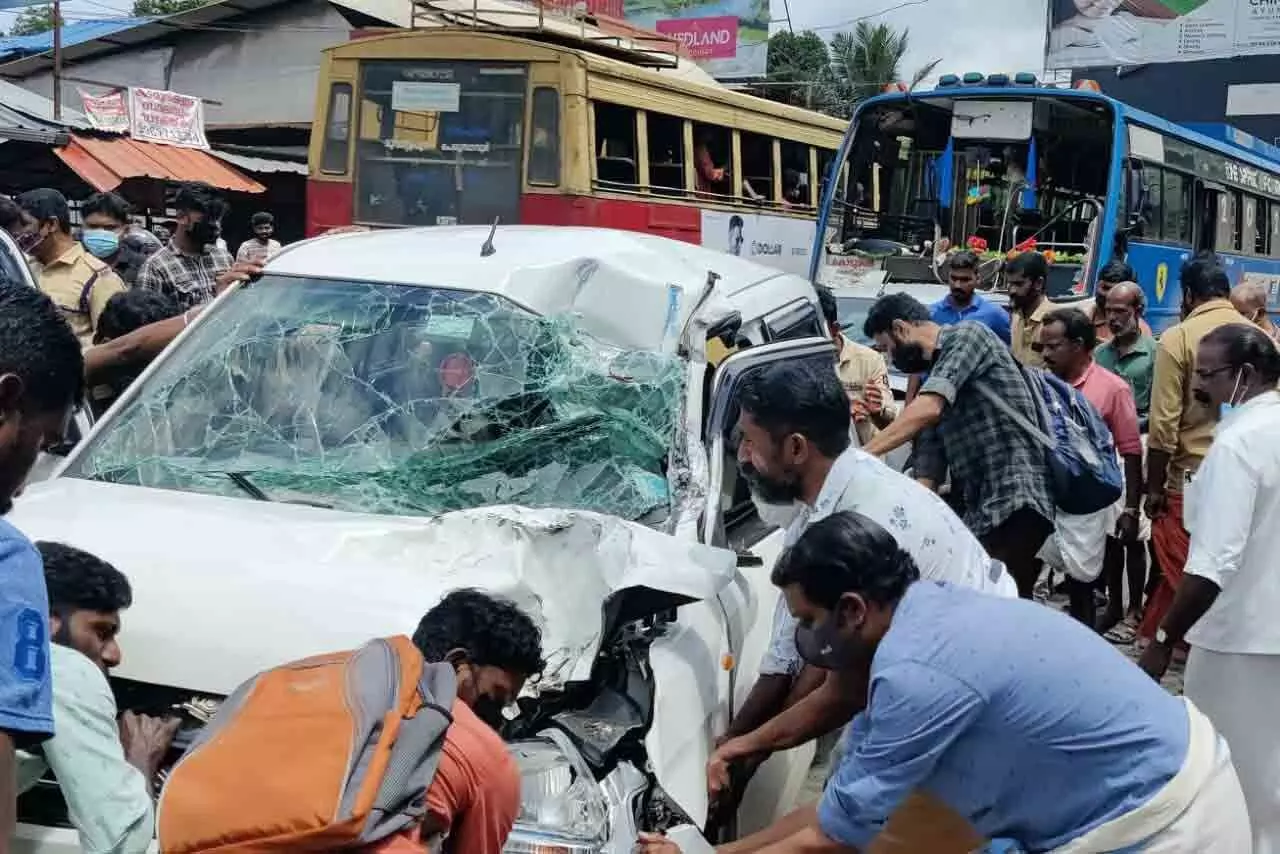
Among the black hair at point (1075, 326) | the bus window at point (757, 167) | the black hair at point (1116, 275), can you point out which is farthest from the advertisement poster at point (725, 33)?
the black hair at point (1075, 326)

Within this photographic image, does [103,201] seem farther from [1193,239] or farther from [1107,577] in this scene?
[1193,239]

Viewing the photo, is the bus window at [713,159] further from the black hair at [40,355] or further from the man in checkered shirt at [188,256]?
the black hair at [40,355]

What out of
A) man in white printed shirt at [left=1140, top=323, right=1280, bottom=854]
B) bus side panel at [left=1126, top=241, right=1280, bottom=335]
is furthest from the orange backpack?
bus side panel at [left=1126, top=241, right=1280, bottom=335]

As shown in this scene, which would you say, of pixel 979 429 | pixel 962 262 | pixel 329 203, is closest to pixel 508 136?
A: pixel 329 203

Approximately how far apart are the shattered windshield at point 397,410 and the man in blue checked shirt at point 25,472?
1534 mm

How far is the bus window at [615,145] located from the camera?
11.9 meters

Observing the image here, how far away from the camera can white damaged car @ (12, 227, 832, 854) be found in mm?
2664

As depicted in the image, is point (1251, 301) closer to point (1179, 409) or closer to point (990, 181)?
point (1179, 409)

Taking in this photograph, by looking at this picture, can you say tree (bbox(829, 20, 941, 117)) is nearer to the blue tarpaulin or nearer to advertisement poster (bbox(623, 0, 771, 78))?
advertisement poster (bbox(623, 0, 771, 78))

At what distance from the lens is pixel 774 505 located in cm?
341

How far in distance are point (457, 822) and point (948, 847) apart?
100 centimetres

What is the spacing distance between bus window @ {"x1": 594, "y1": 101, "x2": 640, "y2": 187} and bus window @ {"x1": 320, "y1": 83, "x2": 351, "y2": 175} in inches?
99.6

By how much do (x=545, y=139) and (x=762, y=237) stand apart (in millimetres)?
3846

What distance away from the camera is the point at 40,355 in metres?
1.79
